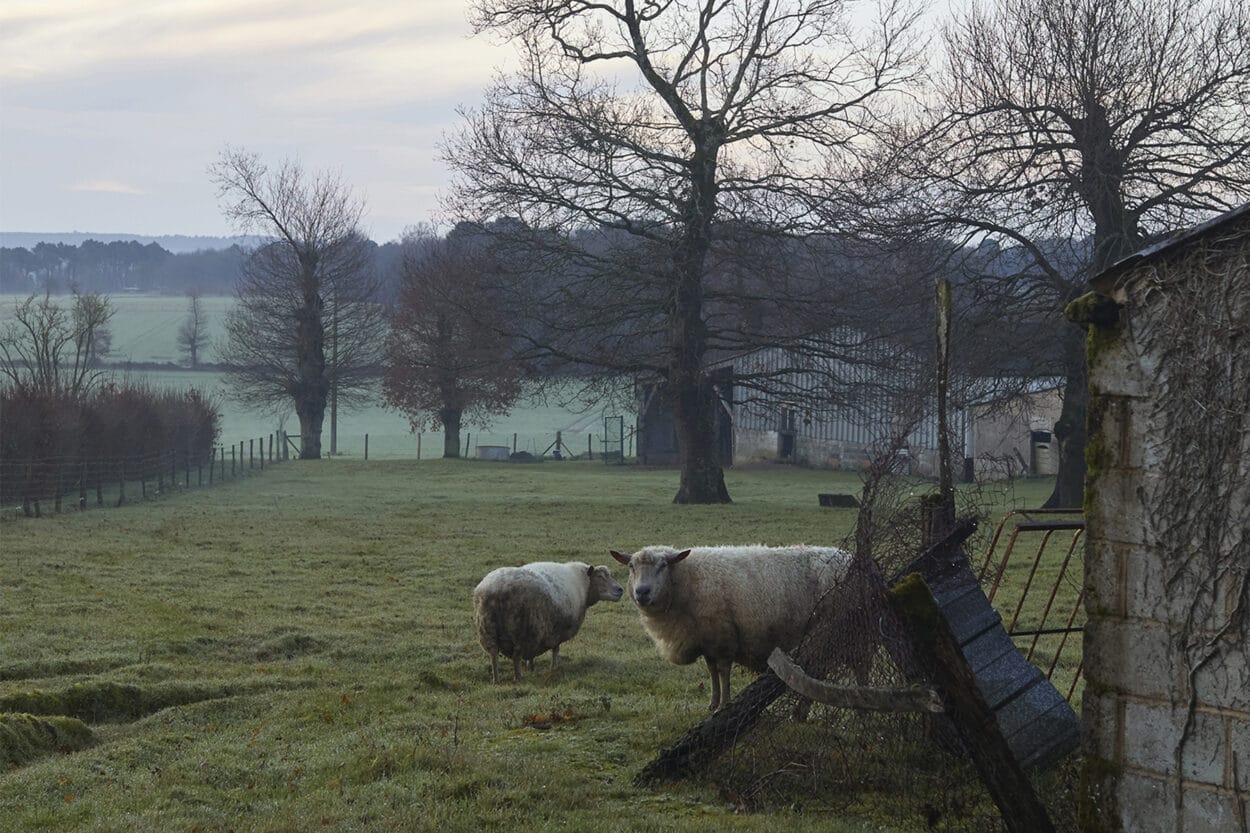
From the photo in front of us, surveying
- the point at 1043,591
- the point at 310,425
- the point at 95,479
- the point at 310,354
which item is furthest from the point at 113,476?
the point at 310,425

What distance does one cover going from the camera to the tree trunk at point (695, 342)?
33.0 meters

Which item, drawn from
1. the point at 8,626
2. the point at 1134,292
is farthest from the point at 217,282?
the point at 1134,292

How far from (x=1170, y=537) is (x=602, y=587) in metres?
9.18

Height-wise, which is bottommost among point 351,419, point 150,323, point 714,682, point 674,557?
point 714,682

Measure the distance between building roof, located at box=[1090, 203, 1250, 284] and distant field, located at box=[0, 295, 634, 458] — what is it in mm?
51891

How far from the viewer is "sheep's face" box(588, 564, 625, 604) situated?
14.6 m

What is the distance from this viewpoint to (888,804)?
24.3 ft

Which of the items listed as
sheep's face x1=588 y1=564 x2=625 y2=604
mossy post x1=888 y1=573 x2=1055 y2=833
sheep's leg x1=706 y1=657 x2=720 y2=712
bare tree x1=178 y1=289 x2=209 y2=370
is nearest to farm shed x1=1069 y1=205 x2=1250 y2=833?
mossy post x1=888 y1=573 x2=1055 y2=833

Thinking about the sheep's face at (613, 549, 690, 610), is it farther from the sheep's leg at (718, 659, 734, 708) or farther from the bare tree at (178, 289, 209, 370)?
the bare tree at (178, 289, 209, 370)

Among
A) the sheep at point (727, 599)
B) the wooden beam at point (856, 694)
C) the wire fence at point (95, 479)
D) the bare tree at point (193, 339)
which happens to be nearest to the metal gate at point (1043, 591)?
the sheep at point (727, 599)

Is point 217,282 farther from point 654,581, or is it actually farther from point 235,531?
point 654,581

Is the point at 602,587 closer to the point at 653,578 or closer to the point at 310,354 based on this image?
the point at 653,578

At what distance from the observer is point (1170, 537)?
6.01m

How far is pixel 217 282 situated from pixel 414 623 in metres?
173
